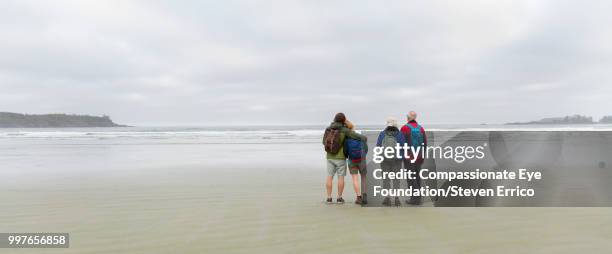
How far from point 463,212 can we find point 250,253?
4166mm

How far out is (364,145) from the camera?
24.6 ft

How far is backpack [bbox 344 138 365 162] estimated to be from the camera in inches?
292

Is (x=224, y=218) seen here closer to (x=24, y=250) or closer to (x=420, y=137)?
(x=24, y=250)

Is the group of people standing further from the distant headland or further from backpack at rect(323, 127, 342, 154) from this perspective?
the distant headland

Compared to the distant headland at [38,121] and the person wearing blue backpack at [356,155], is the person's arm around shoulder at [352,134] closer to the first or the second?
the person wearing blue backpack at [356,155]

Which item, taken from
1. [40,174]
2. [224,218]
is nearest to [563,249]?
[224,218]

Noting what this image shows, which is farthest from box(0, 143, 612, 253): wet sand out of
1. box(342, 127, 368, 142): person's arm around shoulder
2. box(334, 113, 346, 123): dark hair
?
box(334, 113, 346, 123): dark hair

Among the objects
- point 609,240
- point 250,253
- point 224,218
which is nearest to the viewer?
point 250,253

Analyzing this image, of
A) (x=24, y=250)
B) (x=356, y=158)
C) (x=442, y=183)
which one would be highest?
(x=356, y=158)

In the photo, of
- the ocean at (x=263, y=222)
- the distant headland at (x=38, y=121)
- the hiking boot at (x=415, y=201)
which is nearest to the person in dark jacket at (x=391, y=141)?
the hiking boot at (x=415, y=201)

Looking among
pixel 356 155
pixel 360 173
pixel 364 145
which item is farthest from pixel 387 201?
pixel 364 145

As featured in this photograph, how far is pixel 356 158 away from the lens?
7.48 meters

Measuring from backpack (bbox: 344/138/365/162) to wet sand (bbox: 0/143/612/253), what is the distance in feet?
3.37

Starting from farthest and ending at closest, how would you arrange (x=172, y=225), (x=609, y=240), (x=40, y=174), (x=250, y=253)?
1. (x=40, y=174)
2. (x=172, y=225)
3. (x=609, y=240)
4. (x=250, y=253)
